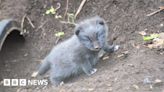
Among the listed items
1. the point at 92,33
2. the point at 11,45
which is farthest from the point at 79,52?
the point at 11,45

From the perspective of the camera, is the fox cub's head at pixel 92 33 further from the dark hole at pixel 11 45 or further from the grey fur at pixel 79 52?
the dark hole at pixel 11 45

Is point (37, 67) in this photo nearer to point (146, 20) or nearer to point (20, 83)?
point (20, 83)

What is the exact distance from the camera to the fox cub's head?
20.9 ft

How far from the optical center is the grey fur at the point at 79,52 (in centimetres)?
644

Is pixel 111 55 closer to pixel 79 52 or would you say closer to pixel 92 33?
pixel 79 52

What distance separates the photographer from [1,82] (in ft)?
23.6

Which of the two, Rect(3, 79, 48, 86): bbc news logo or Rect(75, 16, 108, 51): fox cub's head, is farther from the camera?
Rect(3, 79, 48, 86): bbc news logo

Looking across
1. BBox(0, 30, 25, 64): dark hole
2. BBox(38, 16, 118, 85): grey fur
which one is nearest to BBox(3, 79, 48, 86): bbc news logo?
BBox(38, 16, 118, 85): grey fur

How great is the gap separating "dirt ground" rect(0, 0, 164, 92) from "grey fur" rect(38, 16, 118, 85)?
0.11 metres

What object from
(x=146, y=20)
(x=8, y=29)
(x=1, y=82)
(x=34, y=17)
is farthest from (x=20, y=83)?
(x=146, y=20)

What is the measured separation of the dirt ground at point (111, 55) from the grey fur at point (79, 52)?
113mm

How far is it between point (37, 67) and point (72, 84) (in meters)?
1.14

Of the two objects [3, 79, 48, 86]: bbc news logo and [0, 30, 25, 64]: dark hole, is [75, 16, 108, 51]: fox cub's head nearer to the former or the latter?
[3, 79, 48, 86]: bbc news logo

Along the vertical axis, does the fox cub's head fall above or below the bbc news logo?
above
